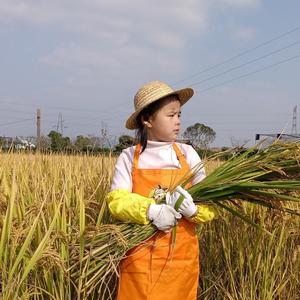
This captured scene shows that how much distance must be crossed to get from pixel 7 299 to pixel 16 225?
0.30 metres

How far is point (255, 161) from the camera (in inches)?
61.6

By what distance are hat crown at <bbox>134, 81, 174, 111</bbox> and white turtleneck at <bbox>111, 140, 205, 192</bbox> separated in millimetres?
148

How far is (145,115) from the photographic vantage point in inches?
65.4

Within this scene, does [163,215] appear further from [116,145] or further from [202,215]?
[116,145]

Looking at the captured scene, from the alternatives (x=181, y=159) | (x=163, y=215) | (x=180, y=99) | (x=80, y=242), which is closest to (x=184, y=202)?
(x=163, y=215)

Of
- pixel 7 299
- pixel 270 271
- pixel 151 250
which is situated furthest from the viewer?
pixel 270 271

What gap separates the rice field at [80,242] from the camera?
145 centimetres

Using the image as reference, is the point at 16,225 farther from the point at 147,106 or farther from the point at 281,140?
the point at 281,140

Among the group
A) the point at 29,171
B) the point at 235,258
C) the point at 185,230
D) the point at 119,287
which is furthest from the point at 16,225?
the point at 235,258

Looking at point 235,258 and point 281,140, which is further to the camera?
point 235,258

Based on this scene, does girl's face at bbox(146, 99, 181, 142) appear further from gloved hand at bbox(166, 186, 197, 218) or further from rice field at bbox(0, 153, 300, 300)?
rice field at bbox(0, 153, 300, 300)

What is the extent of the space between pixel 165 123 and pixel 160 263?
0.49 metres

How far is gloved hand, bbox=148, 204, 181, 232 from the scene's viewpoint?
1.43 meters

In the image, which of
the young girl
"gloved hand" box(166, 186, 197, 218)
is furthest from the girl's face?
"gloved hand" box(166, 186, 197, 218)
